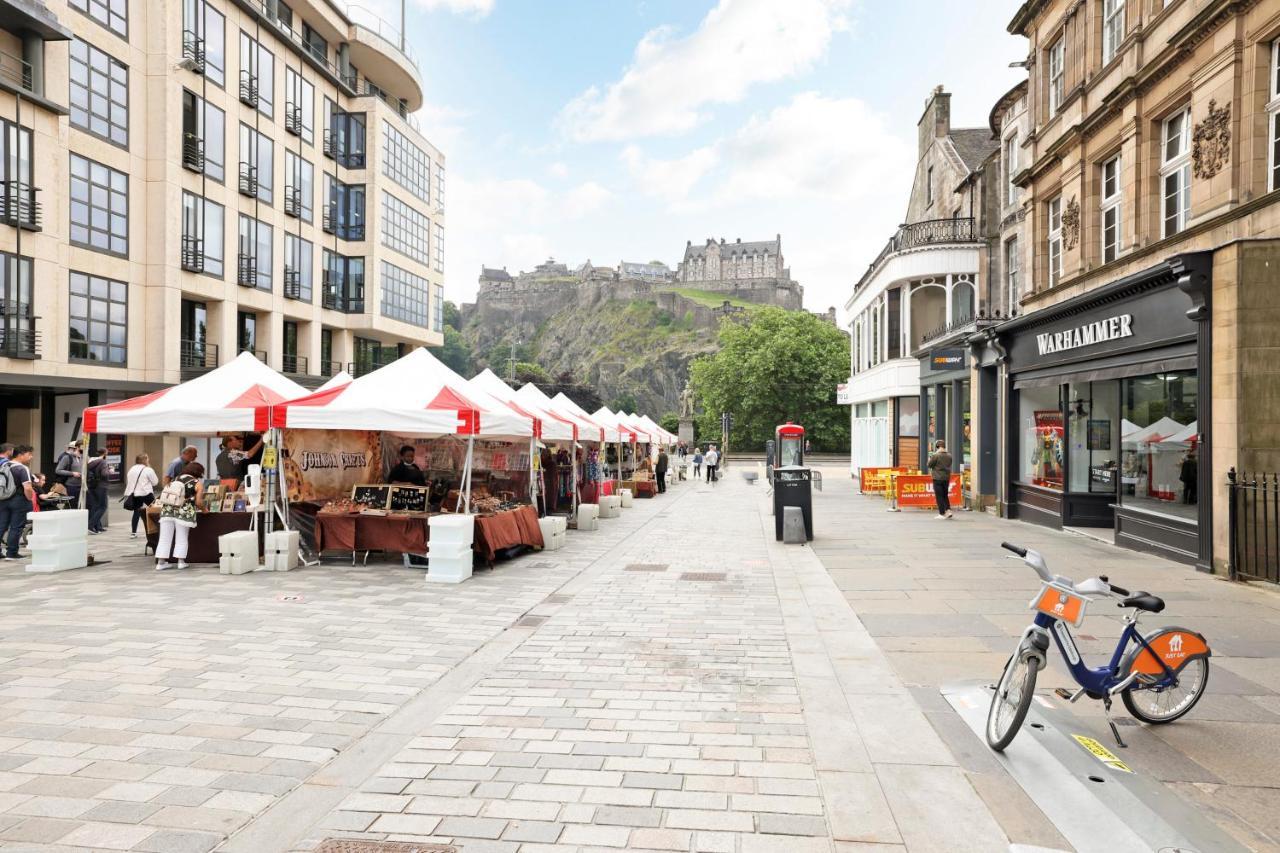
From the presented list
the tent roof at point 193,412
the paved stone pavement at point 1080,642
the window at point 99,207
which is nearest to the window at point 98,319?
the window at point 99,207

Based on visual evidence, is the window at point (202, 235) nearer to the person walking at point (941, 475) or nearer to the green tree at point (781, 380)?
the person walking at point (941, 475)

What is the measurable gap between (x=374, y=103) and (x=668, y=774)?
38.3 metres

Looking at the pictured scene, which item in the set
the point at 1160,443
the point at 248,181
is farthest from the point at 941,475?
the point at 248,181

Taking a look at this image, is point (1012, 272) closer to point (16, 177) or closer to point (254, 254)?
point (254, 254)

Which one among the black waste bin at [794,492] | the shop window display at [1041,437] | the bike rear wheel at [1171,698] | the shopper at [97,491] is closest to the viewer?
the bike rear wheel at [1171,698]

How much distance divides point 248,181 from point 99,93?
6385 millimetres

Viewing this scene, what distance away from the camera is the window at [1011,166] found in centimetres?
2086

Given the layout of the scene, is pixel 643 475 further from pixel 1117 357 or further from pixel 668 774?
pixel 668 774

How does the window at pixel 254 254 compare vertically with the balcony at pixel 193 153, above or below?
below

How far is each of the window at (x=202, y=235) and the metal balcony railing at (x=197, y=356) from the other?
253 centimetres

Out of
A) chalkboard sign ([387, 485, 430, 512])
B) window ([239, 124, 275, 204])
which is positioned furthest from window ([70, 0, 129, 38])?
chalkboard sign ([387, 485, 430, 512])

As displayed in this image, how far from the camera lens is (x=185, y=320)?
27328mm

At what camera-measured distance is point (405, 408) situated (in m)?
10.5

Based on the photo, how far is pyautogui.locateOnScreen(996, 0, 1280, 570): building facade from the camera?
966 centimetres
